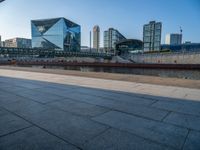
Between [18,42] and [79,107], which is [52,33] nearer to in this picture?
[18,42]

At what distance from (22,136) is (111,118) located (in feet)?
6.40

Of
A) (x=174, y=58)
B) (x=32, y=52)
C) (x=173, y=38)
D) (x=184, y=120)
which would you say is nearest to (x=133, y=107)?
(x=184, y=120)

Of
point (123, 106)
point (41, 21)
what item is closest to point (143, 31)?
point (41, 21)

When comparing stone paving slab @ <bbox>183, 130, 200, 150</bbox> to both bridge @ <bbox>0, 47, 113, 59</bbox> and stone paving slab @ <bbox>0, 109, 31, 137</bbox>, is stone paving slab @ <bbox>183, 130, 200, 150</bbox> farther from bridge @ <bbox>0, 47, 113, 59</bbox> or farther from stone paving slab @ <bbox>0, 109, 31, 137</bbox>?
bridge @ <bbox>0, 47, 113, 59</bbox>

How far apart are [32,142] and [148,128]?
7.44 ft

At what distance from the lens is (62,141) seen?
2.55 meters

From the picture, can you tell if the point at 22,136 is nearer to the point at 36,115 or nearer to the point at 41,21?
the point at 36,115

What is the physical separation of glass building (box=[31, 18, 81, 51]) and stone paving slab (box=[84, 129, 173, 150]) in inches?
4214

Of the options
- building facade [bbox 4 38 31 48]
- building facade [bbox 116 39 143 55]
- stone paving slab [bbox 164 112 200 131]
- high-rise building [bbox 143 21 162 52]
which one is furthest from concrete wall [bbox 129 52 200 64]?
building facade [bbox 4 38 31 48]

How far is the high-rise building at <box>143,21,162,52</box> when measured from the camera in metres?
110

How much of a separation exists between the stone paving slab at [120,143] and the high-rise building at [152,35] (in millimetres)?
112167

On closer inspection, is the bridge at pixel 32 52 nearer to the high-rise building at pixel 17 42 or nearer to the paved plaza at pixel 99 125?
the paved plaza at pixel 99 125

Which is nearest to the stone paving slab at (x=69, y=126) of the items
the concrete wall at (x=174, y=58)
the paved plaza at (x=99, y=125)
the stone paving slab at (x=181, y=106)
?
the paved plaza at (x=99, y=125)

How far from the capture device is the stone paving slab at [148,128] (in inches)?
105
